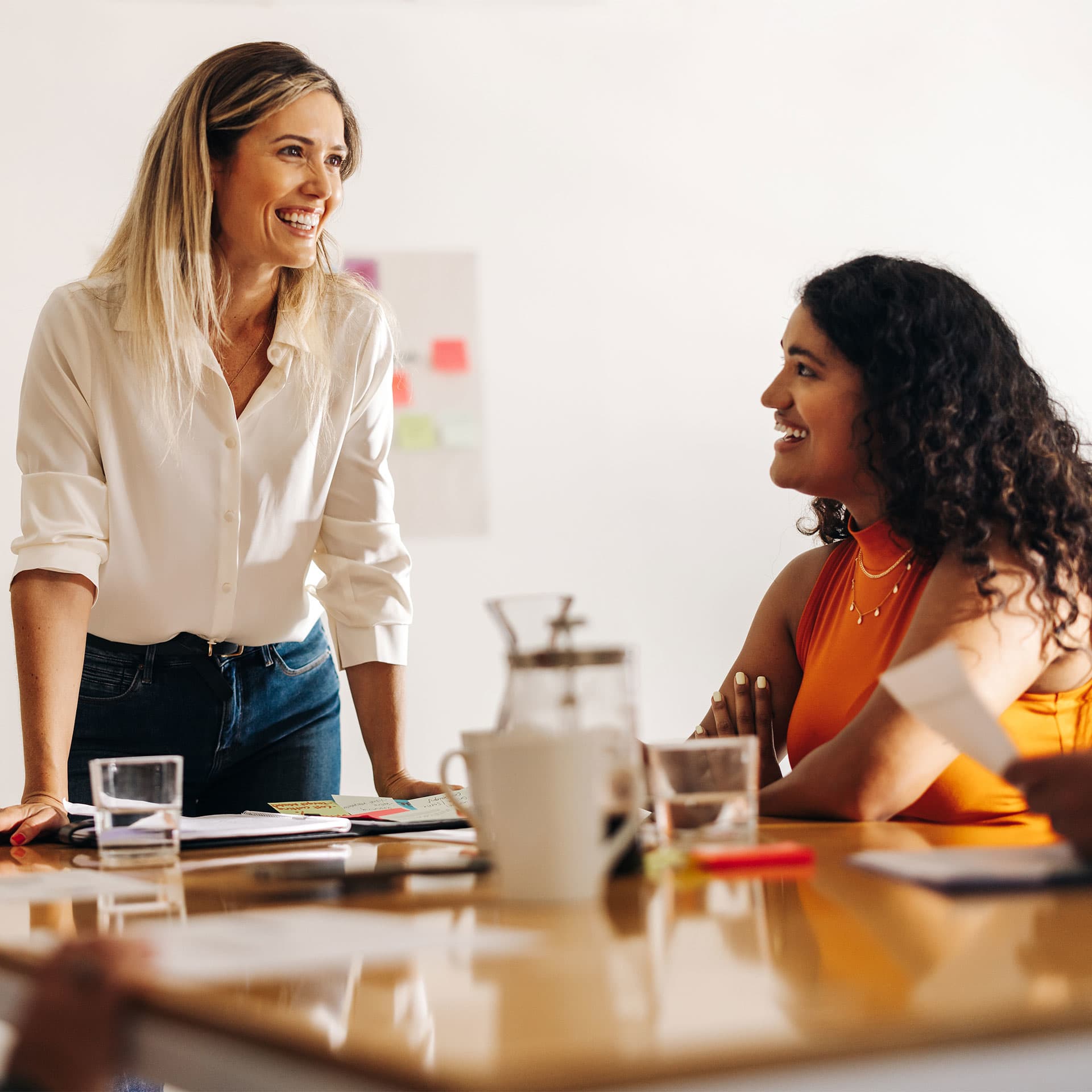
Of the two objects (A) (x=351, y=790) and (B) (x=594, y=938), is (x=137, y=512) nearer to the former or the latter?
(B) (x=594, y=938)

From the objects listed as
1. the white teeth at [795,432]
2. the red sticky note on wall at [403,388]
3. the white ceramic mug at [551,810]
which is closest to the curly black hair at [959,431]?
the white teeth at [795,432]

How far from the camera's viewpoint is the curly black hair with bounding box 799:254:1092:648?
4.65 feet

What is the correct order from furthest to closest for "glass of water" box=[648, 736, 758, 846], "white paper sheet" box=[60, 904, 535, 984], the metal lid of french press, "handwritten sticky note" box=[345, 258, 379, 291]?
"handwritten sticky note" box=[345, 258, 379, 291] → "glass of water" box=[648, 736, 758, 846] → the metal lid of french press → "white paper sheet" box=[60, 904, 535, 984]

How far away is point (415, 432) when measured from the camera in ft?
11.0

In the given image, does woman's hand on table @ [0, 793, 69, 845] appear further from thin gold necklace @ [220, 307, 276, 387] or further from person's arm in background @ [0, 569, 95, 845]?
thin gold necklace @ [220, 307, 276, 387]

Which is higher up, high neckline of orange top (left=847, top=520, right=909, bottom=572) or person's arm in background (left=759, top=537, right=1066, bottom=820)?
high neckline of orange top (left=847, top=520, right=909, bottom=572)

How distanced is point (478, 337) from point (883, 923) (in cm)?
283

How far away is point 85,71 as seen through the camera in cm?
314

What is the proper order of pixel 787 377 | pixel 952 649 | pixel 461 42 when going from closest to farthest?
1. pixel 952 649
2. pixel 787 377
3. pixel 461 42

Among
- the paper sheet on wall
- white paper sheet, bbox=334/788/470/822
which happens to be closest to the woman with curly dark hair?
white paper sheet, bbox=334/788/470/822

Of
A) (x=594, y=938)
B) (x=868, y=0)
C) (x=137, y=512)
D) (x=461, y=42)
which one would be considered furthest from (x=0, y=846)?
(x=868, y=0)

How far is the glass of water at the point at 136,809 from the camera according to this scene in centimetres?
109

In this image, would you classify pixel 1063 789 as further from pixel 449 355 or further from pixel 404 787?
pixel 449 355

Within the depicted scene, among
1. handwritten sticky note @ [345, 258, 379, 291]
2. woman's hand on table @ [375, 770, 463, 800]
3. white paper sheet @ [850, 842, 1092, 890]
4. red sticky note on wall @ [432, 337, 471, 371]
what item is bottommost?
woman's hand on table @ [375, 770, 463, 800]
